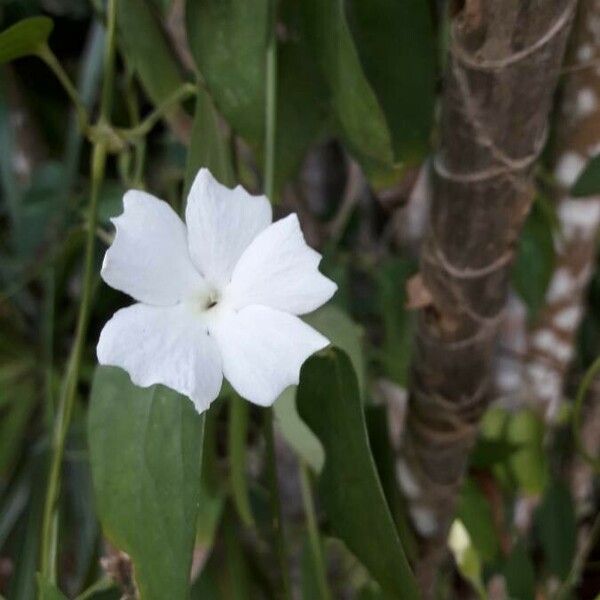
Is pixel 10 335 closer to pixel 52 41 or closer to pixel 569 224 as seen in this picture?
pixel 52 41

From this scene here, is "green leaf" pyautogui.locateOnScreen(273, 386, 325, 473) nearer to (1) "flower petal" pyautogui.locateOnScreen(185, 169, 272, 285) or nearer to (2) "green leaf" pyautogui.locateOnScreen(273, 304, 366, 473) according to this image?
(2) "green leaf" pyautogui.locateOnScreen(273, 304, 366, 473)

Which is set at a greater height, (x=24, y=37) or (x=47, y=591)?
(x=24, y=37)

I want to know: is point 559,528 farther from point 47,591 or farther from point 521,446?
point 47,591

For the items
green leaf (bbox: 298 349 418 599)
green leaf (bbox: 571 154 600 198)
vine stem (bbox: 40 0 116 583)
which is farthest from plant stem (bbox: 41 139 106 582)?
green leaf (bbox: 571 154 600 198)

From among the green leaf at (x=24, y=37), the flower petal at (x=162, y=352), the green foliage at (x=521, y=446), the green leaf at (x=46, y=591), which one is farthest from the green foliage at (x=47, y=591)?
the green foliage at (x=521, y=446)

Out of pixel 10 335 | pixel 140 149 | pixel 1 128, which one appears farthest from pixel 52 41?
pixel 140 149

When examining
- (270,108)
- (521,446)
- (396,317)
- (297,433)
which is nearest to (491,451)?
(521,446)

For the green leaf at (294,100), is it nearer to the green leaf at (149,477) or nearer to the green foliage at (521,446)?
the green leaf at (149,477)
